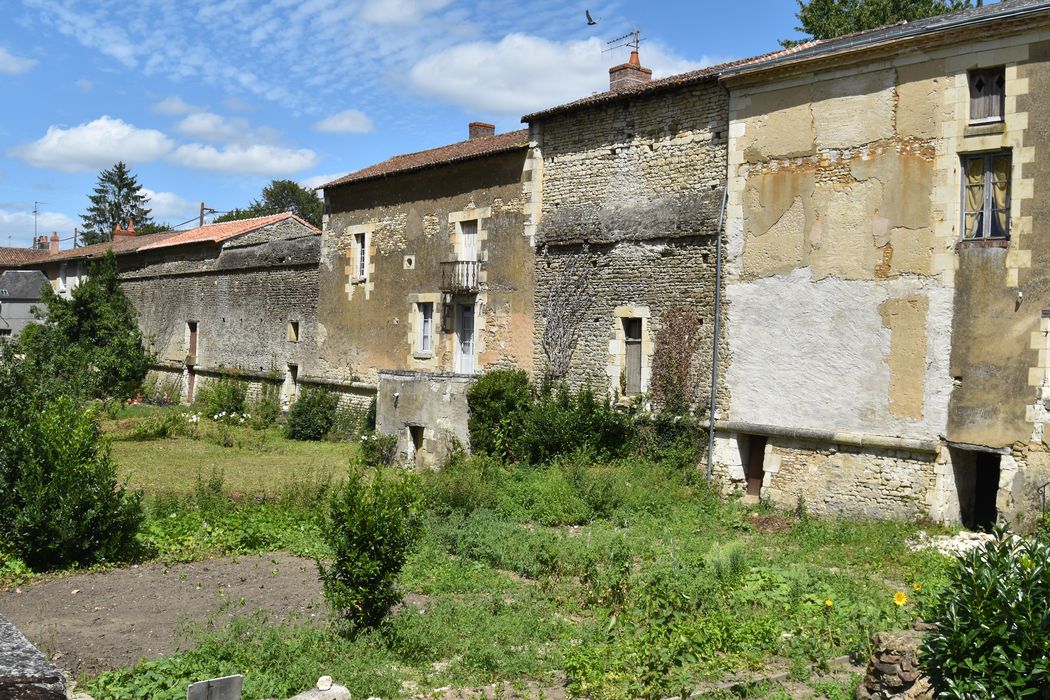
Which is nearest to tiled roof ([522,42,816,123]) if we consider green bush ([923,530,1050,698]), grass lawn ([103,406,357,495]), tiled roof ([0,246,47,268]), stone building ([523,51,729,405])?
stone building ([523,51,729,405])

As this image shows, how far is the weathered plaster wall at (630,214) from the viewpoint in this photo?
1448 centimetres

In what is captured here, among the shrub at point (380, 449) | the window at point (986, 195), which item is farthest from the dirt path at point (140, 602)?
the window at point (986, 195)

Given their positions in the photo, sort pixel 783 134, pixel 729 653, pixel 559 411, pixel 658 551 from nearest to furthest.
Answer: pixel 729 653
pixel 658 551
pixel 783 134
pixel 559 411

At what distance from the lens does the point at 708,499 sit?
1332 centimetres

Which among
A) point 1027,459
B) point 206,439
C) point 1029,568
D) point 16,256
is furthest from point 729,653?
point 16,256

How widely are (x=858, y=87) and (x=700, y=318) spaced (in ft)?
13.6

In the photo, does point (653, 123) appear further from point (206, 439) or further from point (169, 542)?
point (206, 439)

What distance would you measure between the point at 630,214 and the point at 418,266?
6283 mm

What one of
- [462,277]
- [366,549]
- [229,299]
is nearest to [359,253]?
[462,277]

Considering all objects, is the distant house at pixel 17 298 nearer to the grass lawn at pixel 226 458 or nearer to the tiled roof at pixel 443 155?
the grass lawn at pixel 226 458

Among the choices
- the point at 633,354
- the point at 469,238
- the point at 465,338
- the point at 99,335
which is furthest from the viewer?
the point at 99,335

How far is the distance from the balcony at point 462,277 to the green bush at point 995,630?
46.8ft

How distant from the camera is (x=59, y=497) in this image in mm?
9617

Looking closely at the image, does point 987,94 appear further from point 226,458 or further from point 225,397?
point 225,397
